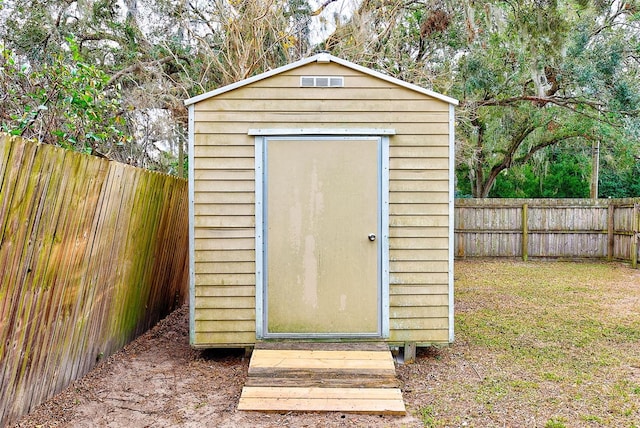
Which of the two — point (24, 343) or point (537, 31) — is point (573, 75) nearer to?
point (537, 31)

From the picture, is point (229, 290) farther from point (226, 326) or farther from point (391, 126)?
point (391, 126)

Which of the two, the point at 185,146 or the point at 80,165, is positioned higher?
the point at 185,146

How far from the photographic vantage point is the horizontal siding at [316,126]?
3.88 m

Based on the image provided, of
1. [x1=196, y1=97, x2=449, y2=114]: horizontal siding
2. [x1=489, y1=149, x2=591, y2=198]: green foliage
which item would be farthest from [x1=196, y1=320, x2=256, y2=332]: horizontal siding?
[x1=489, y1=149, x2=591, y2=198]: green foliage

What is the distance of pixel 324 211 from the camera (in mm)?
3932

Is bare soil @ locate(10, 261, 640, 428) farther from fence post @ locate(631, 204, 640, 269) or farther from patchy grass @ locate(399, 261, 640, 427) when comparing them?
fence post @ locate(631, 204, 640, 269)

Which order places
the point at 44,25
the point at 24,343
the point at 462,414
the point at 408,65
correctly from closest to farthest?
1. the point at 24,343
2. the point at 462,414
3. the point at 44,25
4. the point at 408,65

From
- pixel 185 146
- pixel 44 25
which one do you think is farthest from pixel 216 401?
pixel 44 25

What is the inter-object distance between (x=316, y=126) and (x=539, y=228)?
8525mm

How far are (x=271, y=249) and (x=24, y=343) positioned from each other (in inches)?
71.2

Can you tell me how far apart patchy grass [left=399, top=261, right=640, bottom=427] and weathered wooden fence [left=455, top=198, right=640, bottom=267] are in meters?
3.52

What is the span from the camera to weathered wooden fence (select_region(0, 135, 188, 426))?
2459 millimetres

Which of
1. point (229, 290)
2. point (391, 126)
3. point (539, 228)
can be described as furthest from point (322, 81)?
point (539, 228)

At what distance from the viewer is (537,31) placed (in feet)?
26.0
